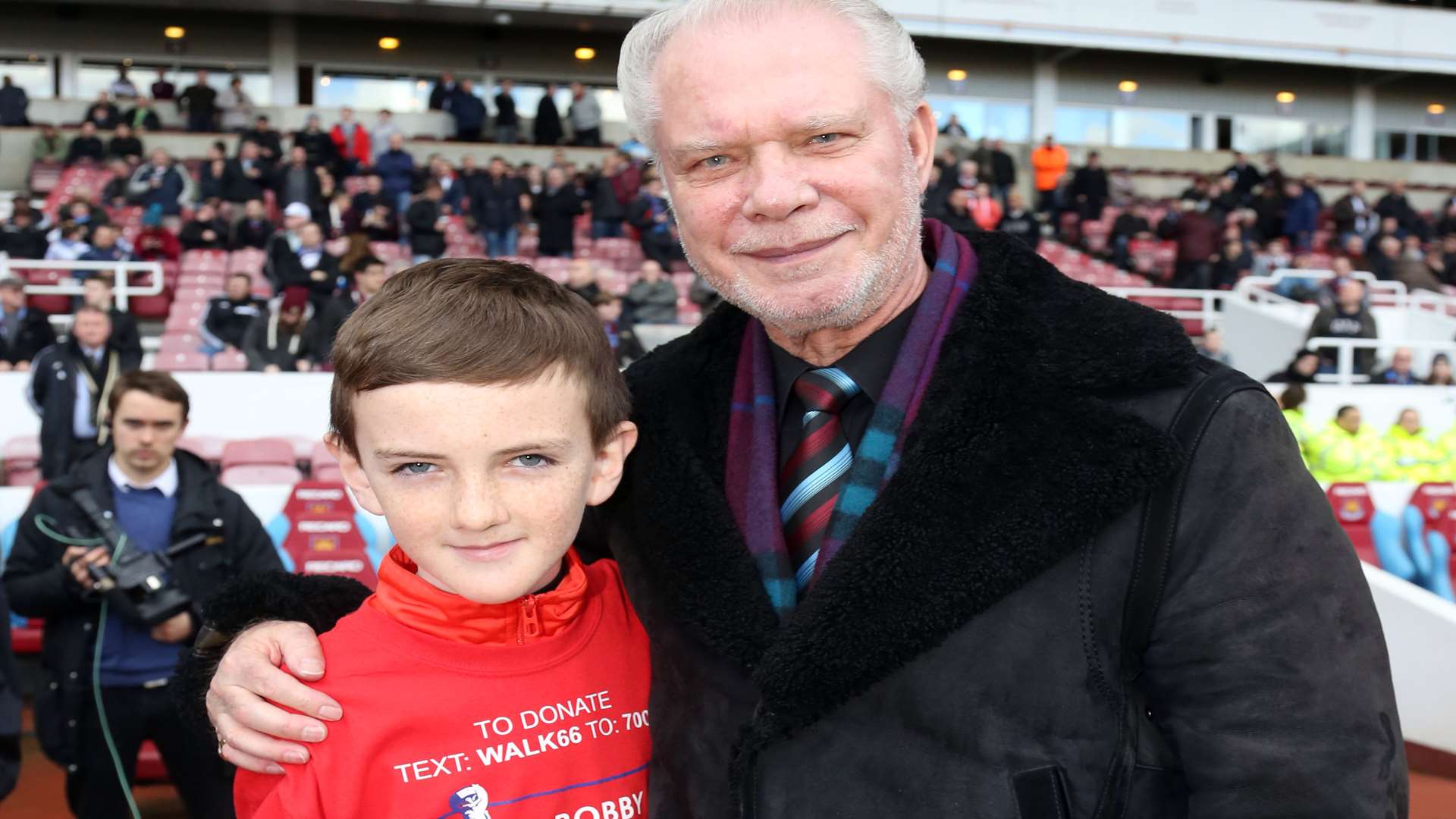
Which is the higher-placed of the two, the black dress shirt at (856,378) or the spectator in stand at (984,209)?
the spectator in stand at (984,209)

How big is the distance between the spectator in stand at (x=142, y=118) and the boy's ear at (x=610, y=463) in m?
17.3

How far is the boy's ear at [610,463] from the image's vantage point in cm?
156

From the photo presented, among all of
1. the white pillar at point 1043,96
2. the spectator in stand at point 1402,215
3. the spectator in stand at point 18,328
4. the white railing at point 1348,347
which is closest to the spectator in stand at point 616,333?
the spectator in stand at point 18,328

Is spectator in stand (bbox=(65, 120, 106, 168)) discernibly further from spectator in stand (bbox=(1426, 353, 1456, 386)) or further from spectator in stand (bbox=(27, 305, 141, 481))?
spectator in stand (bbox=(1426, 353, 1456, 386))

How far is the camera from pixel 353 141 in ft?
52.8

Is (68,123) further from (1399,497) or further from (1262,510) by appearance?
(1262,510)

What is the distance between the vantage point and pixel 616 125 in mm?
21156

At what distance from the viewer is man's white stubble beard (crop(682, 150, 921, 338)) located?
151 centimetres

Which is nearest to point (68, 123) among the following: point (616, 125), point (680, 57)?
point (616, 125)

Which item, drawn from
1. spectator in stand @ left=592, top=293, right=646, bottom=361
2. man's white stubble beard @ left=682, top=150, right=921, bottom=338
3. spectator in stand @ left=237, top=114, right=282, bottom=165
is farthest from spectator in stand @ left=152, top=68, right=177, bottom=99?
man's white stubble beard @ left=682, top=150, right=921, bottom=338

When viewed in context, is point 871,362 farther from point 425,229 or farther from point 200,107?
point 200,107

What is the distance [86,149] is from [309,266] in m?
6.91

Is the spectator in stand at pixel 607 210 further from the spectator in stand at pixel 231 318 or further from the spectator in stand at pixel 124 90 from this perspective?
the spectator in stand at pixel 124 90

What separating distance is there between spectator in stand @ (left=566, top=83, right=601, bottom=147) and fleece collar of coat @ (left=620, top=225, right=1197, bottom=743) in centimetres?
1807
